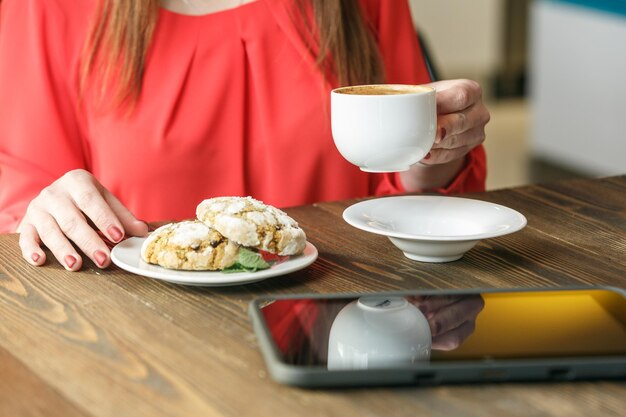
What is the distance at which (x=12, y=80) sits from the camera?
1.39 metres

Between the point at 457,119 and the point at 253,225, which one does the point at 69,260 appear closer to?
the point at 253,225

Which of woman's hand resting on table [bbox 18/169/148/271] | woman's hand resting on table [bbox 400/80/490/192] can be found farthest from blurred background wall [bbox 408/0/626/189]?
woman's hand resting on table [bbox 18/169/148/271]

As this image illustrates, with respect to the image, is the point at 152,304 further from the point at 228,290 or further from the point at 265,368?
the point at 265,368

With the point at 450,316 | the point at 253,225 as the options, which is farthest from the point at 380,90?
the point at 450,316

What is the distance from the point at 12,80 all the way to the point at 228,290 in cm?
67

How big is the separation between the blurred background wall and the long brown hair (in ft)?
8.12

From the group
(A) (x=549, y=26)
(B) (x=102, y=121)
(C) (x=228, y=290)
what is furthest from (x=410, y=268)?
(A) (x=549, y=26)

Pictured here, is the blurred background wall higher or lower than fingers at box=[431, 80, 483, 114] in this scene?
lower

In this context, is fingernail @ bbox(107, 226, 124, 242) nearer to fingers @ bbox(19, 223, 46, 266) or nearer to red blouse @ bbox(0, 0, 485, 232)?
fingers @ bbox(19, 223, 46, 266)

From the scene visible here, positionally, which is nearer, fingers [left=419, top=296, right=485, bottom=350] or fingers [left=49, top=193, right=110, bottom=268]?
fingers [left=419, top=296, right=485, bottom=350]

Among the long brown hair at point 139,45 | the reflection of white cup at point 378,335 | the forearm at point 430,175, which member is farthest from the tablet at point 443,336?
the long brown hair at point 139,45

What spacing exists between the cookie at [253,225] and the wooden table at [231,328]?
35 millimetres

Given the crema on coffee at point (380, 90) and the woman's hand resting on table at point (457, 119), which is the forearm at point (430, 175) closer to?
the woman's hand resting on table at point (457, 119)

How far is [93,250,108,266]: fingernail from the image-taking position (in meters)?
0.94
